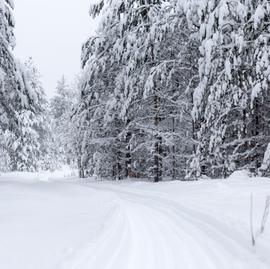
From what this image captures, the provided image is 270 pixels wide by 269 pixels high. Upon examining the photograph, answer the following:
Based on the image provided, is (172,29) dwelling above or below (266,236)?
above

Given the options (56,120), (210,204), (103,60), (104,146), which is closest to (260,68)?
(210,204)

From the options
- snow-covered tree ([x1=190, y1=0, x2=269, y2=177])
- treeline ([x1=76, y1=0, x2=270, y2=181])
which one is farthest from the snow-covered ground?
treeline ([x1=76, y1=0, x2=270, y2=181])

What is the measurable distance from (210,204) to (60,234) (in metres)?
4.66

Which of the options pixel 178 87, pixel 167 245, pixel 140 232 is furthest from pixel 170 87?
pixel 167 245

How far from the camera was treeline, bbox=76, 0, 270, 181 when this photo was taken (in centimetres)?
1490

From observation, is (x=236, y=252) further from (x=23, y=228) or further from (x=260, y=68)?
(x=260, y=68)

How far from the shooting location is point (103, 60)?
2378 centimetres

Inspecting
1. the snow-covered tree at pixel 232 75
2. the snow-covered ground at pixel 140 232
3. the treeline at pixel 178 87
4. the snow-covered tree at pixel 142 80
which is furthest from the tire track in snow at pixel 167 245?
the snow-covered tree at pixel 142 80

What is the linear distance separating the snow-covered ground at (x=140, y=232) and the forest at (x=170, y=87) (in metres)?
3.41

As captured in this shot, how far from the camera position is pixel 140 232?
873 centimetres

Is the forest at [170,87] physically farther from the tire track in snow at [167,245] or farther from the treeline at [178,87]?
the tire track in snow at [167,245]

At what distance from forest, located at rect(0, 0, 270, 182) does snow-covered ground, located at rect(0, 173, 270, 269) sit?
3413mm

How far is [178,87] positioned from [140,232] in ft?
48.8

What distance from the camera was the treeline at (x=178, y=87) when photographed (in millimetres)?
14898
